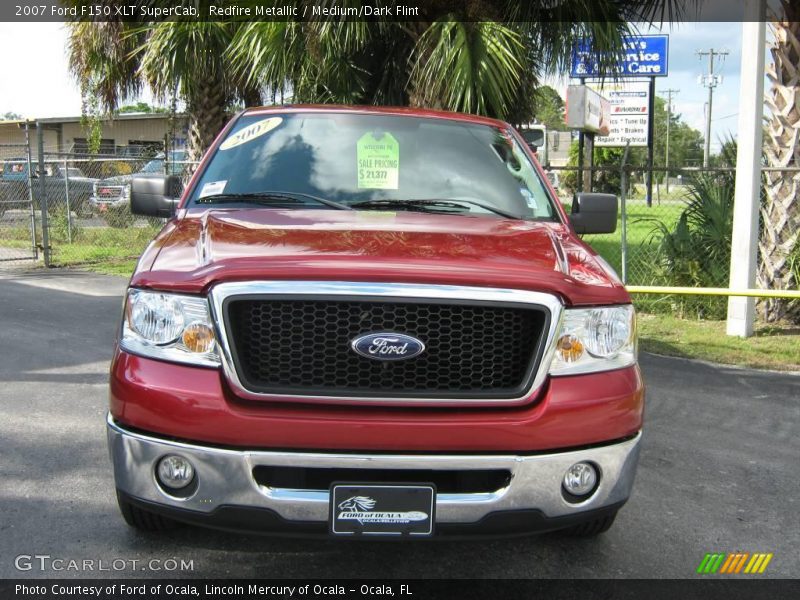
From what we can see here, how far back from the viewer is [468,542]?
11.0 feet

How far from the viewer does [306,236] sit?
3010mm

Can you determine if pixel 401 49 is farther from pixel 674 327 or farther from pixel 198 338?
pixel 198 338

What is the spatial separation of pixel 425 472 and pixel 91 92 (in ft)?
43.1

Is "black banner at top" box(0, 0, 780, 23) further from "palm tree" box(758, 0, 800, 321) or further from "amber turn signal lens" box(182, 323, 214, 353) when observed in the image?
"amber turn signal lens" box(182, 323, 214, 353)

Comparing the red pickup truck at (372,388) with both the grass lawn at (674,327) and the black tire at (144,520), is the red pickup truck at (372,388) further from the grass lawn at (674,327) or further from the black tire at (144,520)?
the grass lawn at (674,327)

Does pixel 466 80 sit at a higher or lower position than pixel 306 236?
higher

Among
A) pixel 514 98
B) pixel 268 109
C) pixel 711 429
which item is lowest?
pixel 711 429

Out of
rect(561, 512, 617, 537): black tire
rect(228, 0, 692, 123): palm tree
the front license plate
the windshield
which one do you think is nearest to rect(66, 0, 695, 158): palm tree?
rect(228, 0, 692, 123): palm tree

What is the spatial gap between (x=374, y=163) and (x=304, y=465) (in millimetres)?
1943

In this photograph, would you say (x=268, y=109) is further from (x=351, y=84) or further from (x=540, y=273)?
(x=351, y=84)

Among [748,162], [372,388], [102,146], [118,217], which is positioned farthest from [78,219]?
[102,146]

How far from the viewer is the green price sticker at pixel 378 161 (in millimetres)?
3955

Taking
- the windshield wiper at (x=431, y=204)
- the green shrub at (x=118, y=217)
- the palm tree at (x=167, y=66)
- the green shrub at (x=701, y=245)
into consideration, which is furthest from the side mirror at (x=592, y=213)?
the green shrub at (x=118, y=217)

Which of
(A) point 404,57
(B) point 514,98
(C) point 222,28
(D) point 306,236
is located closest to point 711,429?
(D) point 306,236
